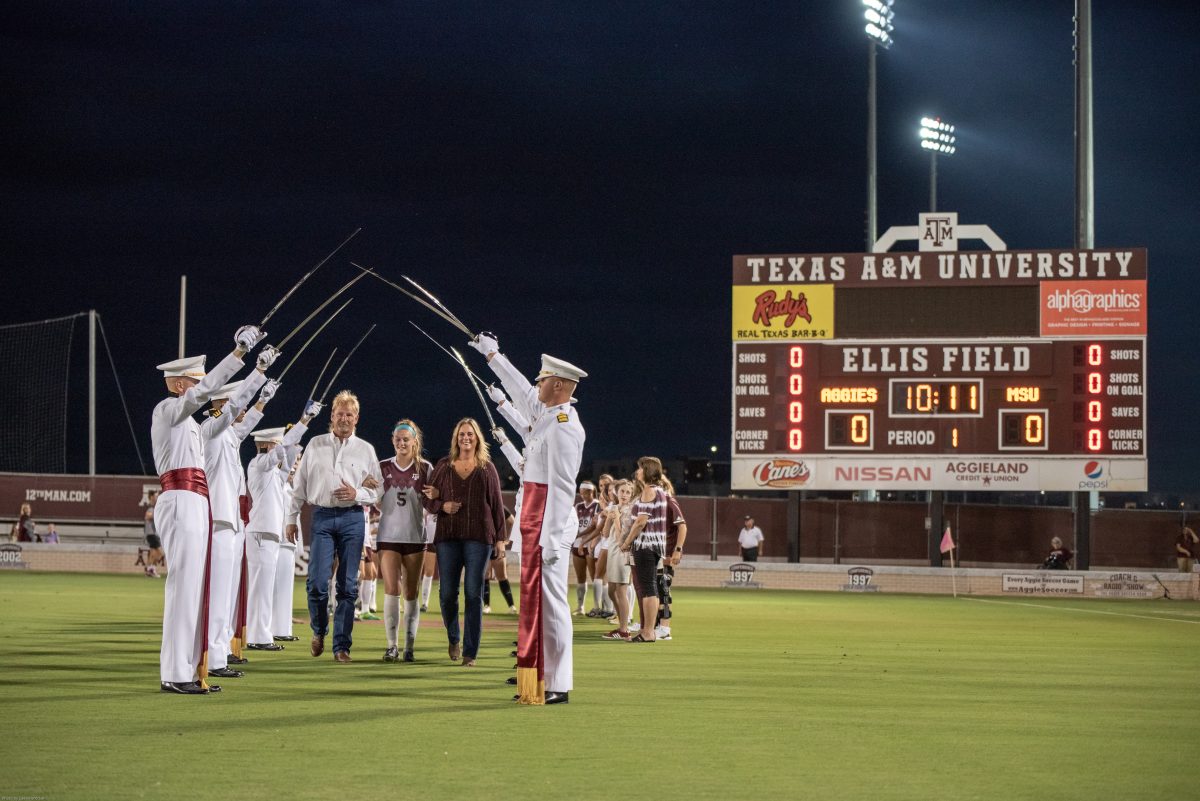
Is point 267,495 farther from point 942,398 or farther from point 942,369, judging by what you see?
point 942,398

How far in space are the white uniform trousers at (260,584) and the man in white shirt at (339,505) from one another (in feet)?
4.82

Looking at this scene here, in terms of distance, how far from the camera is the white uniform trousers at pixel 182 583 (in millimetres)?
10195

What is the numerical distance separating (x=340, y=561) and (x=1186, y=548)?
2779 cm

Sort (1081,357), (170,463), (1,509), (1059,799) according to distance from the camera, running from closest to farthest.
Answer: (1059,799)
(170,463)
(1081,357)
(1,509)

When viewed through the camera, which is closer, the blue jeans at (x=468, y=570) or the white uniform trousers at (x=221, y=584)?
the white uniform trousers at (x=221, y=584)

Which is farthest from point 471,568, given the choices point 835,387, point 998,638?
point 835,387

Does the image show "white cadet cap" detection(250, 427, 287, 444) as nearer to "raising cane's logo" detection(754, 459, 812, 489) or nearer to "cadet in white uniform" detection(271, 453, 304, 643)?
"cadet in white uniform" detection(271, 453, 304, 643)

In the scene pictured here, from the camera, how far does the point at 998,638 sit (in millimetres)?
18531

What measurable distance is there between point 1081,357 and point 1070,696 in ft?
68.1

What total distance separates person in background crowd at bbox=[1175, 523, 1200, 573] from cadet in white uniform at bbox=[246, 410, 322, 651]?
2630 cm

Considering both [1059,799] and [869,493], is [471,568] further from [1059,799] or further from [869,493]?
[869,493]

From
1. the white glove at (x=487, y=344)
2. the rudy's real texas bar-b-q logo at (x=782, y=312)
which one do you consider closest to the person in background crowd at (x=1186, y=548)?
the rudy's real texas bar-b-q logo at (x=782, y=312)

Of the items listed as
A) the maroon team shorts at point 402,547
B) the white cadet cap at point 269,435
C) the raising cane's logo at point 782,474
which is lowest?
the maroon team shorts at point 402,547

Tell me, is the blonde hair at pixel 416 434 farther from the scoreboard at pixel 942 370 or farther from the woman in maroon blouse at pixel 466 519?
the scoreboard at pixel 942 370
